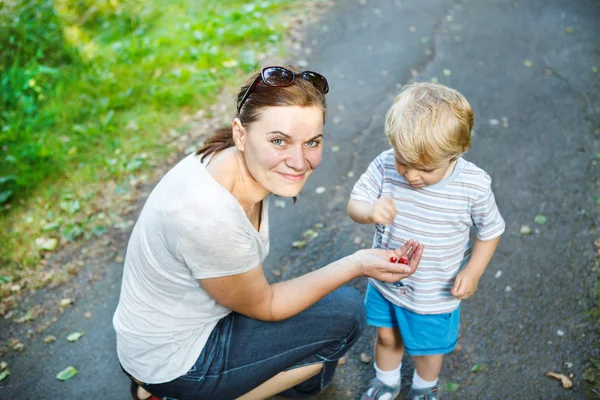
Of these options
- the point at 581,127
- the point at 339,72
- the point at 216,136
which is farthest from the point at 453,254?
the point at 339,72

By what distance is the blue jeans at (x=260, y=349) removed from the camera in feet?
7.29

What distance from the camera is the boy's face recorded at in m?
1.98

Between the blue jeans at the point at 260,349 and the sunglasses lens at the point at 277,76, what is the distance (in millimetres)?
1040

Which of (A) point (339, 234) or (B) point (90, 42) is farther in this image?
(B) point (90, 42)

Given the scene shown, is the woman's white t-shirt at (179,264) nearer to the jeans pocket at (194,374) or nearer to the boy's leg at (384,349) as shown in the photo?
the jeans pocket at (194,374)

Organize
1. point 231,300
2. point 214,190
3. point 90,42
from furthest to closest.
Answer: point 90,42
point 231,300
point 214,190

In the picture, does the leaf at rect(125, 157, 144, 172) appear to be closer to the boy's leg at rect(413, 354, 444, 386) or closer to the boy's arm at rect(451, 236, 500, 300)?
the boy's leg at rect(413, 354, 444, 386)

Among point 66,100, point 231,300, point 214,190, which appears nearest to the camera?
point 214,190

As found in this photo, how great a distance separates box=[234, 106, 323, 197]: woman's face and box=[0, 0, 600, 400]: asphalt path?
4.22 ft

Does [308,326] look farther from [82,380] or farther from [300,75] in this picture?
[82,380]

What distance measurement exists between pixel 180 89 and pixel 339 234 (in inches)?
101

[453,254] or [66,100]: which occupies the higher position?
[453,254]

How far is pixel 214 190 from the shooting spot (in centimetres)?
196

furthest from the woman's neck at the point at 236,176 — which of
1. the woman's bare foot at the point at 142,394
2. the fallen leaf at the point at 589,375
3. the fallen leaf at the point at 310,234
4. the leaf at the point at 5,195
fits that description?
the leaf at the point at 5,195
